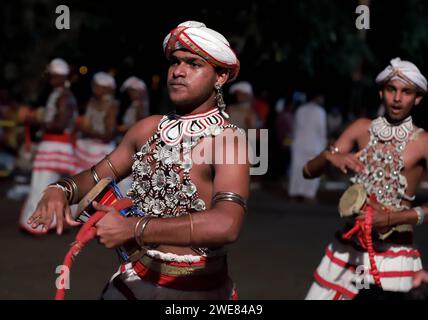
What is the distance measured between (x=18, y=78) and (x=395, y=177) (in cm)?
2559

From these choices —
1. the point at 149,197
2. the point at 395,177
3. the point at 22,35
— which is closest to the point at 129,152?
the point at 149,197

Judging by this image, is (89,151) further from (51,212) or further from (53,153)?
(51,212)

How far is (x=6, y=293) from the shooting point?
22.7 ft

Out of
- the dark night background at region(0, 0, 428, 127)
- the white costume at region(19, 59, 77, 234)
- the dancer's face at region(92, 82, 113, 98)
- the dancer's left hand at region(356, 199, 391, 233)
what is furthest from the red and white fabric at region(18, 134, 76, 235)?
the dancer's left hand at region(356, 199, 391, 233)

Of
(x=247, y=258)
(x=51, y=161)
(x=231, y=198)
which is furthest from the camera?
(x=51, y=161)

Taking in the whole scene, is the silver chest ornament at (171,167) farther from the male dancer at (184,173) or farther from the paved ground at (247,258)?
the paved ground at (247,258)

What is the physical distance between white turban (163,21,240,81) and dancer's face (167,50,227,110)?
0.10 feet

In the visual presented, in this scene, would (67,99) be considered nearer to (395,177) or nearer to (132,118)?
(132,118)

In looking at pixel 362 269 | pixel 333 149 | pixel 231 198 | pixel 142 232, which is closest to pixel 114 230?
pixel 142 232

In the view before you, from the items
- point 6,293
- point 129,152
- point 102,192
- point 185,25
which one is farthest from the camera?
point 6,293

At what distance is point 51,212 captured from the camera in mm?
3396

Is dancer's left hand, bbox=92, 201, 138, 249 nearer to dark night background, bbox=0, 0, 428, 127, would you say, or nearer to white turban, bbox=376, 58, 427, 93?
white turban, bbox=376, 58, 427, 93

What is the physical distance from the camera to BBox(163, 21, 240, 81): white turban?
11.3ft

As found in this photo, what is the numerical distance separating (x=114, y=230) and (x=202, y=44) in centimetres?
96
